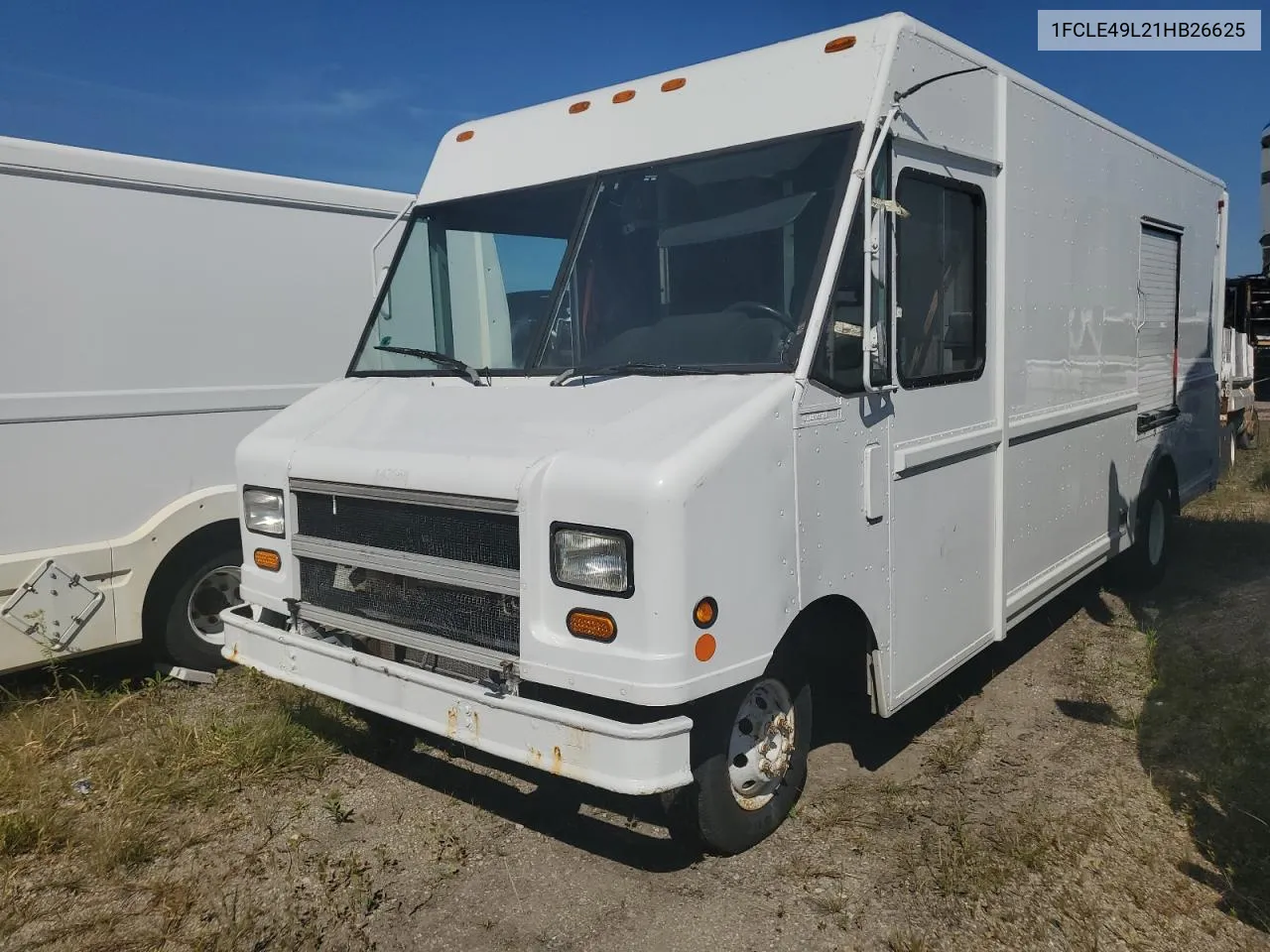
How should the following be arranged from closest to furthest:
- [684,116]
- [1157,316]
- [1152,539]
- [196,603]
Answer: [684,116], [196,603], [1157,316], [1152,539]

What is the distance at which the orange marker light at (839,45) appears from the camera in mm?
3938

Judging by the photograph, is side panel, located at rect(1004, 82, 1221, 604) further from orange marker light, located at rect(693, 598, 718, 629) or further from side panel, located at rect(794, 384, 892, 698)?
orange marker light, located at rect(693, 598, 718, 629)

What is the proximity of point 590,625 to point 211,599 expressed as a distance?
3.59 metres

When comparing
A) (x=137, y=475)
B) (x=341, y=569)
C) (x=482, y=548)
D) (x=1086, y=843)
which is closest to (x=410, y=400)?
(x=341, y=569)

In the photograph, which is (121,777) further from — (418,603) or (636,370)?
(636,370)

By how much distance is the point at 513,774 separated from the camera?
463cm

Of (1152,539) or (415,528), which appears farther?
(1152,539)

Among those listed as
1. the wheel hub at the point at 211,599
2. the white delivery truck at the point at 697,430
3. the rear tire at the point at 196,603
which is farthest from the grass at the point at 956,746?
the wheel hub at the point at 211,599

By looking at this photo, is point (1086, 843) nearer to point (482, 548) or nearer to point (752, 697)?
point (752, 697)

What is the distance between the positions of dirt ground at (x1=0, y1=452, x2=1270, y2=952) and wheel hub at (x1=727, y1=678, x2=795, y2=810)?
250 millimetres

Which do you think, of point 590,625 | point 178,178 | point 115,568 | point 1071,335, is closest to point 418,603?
point 590,625

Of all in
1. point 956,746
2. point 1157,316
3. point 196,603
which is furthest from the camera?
point 1157,316

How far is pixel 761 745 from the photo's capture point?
3824 millimetres

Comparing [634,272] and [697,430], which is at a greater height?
[634,272]
